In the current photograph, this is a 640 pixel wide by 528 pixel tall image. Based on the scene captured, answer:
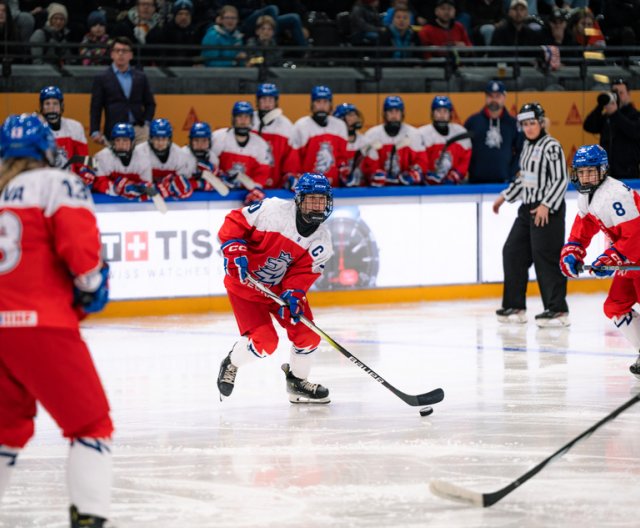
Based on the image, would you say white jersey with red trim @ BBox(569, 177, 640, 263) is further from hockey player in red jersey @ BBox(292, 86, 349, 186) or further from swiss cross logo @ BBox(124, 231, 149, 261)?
swiss cross logo @ BBox(124, 231, 149, 261)

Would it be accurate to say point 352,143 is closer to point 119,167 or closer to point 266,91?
point 266,91

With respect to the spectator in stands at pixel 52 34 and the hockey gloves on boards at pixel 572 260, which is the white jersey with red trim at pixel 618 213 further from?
the spectator in stands at pixel 52 34

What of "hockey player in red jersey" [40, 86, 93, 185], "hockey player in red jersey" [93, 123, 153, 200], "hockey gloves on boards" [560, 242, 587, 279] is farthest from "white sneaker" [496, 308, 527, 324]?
Result: "hockey player in red jersey" [40, 86, 93, 185]

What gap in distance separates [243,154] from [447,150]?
1819 millimetres

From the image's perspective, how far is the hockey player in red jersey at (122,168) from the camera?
31.2ft

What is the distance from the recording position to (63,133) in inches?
382

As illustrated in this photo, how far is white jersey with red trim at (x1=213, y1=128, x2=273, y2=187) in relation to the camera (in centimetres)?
1016

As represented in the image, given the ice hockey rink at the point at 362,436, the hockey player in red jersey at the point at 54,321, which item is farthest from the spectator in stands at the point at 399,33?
the hockey player in red jersey at the point at 54,321

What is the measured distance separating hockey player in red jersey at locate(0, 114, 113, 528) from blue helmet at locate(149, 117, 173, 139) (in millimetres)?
6189

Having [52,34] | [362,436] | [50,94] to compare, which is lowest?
[362,436]

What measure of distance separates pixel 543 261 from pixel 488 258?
1545mm

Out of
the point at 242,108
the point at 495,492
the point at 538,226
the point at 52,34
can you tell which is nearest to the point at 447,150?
the point at 538,226

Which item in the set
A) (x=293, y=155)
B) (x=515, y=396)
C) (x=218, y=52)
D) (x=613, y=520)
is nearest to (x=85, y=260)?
(x=613, y=520)

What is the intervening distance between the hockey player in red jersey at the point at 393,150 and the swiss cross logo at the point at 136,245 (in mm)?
2074
